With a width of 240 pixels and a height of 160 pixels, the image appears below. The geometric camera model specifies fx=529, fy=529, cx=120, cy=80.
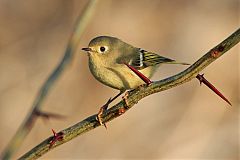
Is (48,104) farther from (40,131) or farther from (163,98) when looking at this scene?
(163,98)

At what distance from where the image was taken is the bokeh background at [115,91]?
5.92 metres

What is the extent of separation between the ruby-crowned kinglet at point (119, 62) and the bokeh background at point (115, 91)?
2.22 meters

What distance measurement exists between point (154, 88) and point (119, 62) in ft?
4.49

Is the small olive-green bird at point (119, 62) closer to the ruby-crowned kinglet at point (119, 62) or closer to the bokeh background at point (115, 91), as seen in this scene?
the ruby-crowned kinglet at point (119, 62)

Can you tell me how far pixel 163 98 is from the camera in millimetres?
6582

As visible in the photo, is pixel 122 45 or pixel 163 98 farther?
pixel 163 98

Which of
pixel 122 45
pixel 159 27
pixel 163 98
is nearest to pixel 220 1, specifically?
pixel 159 27

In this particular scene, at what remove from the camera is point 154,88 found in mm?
1318

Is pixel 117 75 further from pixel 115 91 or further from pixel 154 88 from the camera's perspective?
pixel 115 91

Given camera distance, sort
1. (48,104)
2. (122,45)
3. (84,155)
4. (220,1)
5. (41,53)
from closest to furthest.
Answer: (122,45) → (84,155) → (48,104) → (41,53) → (220,1)

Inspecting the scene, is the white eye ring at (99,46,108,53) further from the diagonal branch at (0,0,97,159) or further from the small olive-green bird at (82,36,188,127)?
the diagonal branch at (0,0,97,159)

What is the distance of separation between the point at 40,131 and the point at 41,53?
130cm

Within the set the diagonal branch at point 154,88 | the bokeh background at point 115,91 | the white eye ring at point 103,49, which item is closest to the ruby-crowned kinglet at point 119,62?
the white eye ring at point 103,49

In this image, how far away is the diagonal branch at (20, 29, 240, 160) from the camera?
1.20 metres
